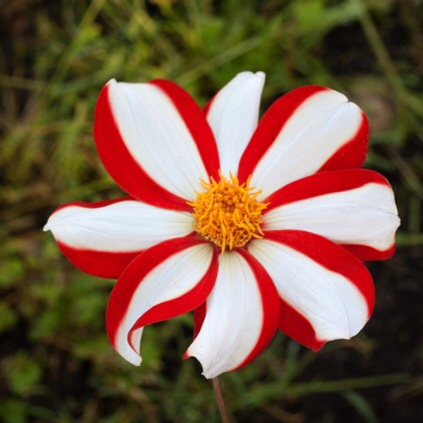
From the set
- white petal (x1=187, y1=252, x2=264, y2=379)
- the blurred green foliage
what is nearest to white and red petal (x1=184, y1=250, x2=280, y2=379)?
white petal (x1=187, y1=252, x2=264, y2=379)

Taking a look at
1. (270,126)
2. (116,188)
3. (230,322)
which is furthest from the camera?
(116,188)

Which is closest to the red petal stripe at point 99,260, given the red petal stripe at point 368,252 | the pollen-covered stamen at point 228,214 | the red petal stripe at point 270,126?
the pollen-covered stamen at point 228,214

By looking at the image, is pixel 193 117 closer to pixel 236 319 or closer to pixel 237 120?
pixel 237 120

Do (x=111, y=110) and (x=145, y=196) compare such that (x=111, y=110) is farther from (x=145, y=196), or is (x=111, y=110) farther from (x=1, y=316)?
(x=1, y=316)

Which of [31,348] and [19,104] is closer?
[31,348]

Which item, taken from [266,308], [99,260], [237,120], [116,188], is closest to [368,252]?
[266,308]

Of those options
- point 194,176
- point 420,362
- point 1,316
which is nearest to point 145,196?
point 194,176

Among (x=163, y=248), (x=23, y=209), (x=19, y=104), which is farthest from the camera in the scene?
(x=19, y=104)

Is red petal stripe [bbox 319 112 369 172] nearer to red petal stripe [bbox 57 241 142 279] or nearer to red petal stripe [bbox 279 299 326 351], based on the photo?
red petal stripe [bbox 279 299 326 351]
